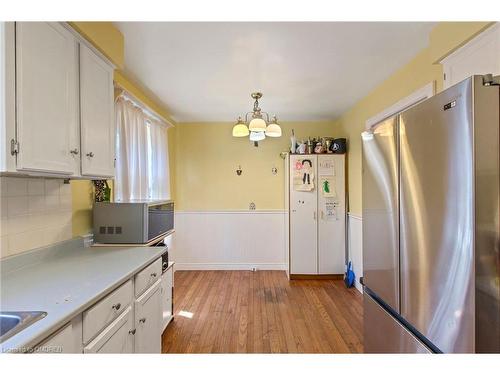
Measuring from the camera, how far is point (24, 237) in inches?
60.0

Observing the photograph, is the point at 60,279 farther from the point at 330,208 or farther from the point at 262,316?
the point at 330,208

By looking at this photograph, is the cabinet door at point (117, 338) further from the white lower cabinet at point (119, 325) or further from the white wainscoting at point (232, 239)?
the white wainscoting at point (232, 239)

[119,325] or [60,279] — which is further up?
[60,279]

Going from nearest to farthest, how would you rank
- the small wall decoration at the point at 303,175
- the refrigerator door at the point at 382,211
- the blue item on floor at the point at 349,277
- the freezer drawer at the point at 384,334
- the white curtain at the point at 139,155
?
the freezer drawer at the point at 384,334 → the refrigerator door at the point at 382,211 → the white curtain at the point at 139,155 → the blue item on floor at the point at 349,277 → the small wall decoration at the point at 303,175

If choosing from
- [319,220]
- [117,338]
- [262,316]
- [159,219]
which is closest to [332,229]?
[319,220]

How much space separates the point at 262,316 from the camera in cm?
280

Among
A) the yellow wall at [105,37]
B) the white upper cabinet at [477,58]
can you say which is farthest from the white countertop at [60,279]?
the white upper cabinet at [477,58]

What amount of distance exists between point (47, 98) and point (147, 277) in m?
1.12

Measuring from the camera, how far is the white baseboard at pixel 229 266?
442 centimetres

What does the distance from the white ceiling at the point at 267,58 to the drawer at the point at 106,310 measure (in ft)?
5.45

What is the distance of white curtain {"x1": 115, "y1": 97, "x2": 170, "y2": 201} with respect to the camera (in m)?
2.55
